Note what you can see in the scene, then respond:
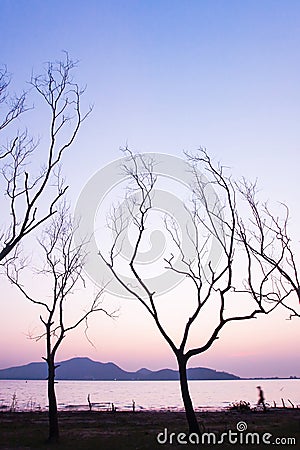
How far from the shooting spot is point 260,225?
68.2ft

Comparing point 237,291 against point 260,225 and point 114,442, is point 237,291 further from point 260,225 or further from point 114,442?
point 114,442

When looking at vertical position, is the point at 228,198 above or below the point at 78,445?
above

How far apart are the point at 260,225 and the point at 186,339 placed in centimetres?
560

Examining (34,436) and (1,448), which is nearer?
(1,448)

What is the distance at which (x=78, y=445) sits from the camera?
768 inches

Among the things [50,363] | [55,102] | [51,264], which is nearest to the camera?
[55,102]

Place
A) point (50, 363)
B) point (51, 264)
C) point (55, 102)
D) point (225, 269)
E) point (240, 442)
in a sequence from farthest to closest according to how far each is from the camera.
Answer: point (51, 264) → point (50, 363) → point (225, 269) → point (240, 442) → point (55, 102)

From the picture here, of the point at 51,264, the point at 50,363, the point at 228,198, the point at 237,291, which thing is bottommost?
the point at 50,363

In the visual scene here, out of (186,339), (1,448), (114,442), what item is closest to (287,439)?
(186,339)

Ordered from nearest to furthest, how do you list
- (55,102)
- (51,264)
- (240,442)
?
(55,102), (240,442), (51,264)

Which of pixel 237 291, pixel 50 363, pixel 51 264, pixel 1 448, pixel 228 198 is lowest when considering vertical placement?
pixel 1 448

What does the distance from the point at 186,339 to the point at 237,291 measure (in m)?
2.78

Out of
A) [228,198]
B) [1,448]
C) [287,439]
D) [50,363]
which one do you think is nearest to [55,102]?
[228,198]

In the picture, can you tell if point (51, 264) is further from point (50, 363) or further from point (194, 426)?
point (194, 426)
